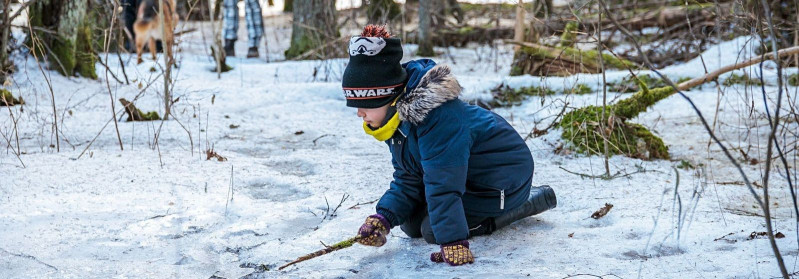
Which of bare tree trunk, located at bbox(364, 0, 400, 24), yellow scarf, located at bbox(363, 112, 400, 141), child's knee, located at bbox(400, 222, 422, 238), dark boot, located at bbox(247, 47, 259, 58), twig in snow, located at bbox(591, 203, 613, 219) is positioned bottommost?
child's knee, located at bbox(400, 222, 422, 238)

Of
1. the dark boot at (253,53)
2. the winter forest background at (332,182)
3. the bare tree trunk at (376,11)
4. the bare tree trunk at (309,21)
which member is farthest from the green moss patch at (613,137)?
the dark boot at (253,53)

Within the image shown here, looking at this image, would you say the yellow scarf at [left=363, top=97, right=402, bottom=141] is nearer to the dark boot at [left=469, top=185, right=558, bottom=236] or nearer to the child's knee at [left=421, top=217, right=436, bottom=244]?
the child's knee at [left=421, top=217, right=436, bottom=244]

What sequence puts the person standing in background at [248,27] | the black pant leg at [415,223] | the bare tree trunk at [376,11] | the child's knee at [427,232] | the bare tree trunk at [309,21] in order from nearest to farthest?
the child's knee at [427,232]
the black pant leg at [415,223]
the bare tree trunk at [376,11]
the bare tree trunk at [309,21]
the person standing in background at [248,27]

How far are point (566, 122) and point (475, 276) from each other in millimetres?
2351

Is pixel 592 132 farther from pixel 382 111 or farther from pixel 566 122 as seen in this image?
pixel 382 111

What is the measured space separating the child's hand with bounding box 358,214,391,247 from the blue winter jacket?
76 millimetres

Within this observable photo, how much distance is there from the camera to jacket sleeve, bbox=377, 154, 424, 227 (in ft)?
9.59

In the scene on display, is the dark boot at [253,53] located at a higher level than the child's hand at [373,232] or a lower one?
higher

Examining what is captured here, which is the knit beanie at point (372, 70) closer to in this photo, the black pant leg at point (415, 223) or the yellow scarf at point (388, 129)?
the yellow scarf at point (388, 129)

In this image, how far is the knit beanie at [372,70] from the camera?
8.50 feet

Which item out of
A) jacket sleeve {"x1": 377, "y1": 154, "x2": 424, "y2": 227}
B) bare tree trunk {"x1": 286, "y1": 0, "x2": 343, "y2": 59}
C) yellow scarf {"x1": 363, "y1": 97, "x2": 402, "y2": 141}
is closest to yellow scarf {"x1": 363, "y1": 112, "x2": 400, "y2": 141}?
yellow scarf {"x1": 363, "y1": 97, "x2": 402, "y2": 141}

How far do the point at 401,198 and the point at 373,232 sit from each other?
26cm

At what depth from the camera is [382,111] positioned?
8.90 feet

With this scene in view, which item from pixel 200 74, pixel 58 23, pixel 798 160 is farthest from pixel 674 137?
pixel 58 23
